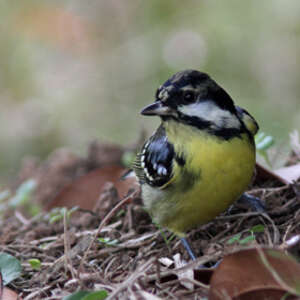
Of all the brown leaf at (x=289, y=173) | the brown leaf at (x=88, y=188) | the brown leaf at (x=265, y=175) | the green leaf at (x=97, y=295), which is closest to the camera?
the green leaf at (x=97, y=295)

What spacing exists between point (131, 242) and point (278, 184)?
1.24 meters

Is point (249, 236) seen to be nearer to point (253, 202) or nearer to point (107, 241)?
point (253, 202)

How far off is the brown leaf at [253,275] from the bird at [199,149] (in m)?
0.78

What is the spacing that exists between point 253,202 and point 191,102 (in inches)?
37.8

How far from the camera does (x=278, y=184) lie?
13.7ft

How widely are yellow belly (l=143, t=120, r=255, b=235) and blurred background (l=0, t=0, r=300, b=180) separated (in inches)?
208

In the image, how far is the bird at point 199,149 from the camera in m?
3.43

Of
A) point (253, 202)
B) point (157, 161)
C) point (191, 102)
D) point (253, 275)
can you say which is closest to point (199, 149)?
point (191, 102)

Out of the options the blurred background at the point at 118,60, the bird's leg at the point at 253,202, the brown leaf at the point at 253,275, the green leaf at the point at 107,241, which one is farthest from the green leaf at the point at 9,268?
the blurred background at the point at 118,60

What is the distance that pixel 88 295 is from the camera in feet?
9.16

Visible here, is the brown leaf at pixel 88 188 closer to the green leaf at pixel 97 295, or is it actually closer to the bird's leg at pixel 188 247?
the bird's leg at pixel 188 247

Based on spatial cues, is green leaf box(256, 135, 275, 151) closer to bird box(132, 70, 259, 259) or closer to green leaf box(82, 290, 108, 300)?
bird box(132, 70, 259, 259)

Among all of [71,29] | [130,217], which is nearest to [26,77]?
[71,29]

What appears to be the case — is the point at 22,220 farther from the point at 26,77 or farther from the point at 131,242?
the point at 26,77
